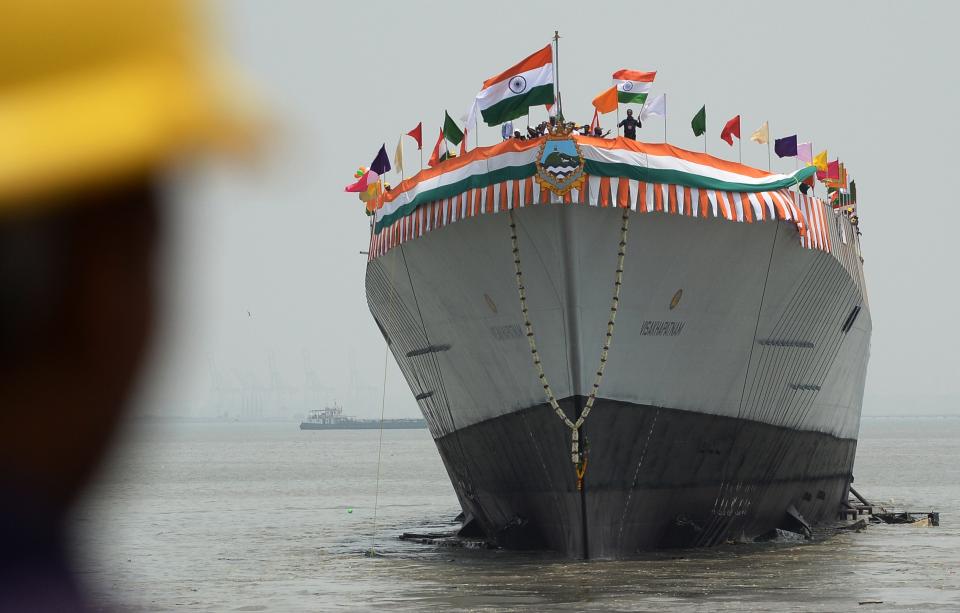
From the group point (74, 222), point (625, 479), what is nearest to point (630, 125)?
point (625, 479)

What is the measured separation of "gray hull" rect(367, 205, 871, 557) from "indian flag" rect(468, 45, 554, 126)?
1.87 meters

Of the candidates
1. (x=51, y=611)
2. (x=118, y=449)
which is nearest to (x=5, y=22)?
(x=118, y=449)

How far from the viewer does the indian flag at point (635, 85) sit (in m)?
23.0

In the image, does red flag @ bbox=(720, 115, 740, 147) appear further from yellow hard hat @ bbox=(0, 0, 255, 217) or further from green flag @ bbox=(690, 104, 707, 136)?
yellow hard hat @ bbox=(0, 0, 255, 217)

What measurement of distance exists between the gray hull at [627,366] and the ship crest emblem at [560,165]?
587 millimetres

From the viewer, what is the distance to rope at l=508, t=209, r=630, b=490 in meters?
21.8

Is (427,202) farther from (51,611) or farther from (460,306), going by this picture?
(51,611)

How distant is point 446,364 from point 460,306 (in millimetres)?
1805

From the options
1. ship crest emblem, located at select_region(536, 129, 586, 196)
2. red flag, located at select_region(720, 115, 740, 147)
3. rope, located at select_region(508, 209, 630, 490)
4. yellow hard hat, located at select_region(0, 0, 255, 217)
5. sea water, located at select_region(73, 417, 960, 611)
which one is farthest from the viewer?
red flag, located at select_region(720, 115, 740, 147)

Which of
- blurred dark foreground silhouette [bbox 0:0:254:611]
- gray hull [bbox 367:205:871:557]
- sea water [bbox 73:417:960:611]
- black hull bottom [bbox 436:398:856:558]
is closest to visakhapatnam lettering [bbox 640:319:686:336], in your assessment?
gray hull [bbox 367:205:871:557]

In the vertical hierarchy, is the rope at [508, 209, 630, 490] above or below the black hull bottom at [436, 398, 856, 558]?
above

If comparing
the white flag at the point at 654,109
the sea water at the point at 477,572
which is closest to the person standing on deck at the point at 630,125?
the white flag at the point at 654,109

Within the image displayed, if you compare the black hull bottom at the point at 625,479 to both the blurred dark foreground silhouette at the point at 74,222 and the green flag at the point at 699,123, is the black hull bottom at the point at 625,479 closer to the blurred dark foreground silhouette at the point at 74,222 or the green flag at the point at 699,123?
the green flag at the point at 699,123

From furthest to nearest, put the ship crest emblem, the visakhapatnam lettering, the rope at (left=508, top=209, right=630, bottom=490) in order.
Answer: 1. the visakhapatnam lettering
2. the rope at (left=508, top=209, right=630, bottom=490)
3. the ship crest emblem
